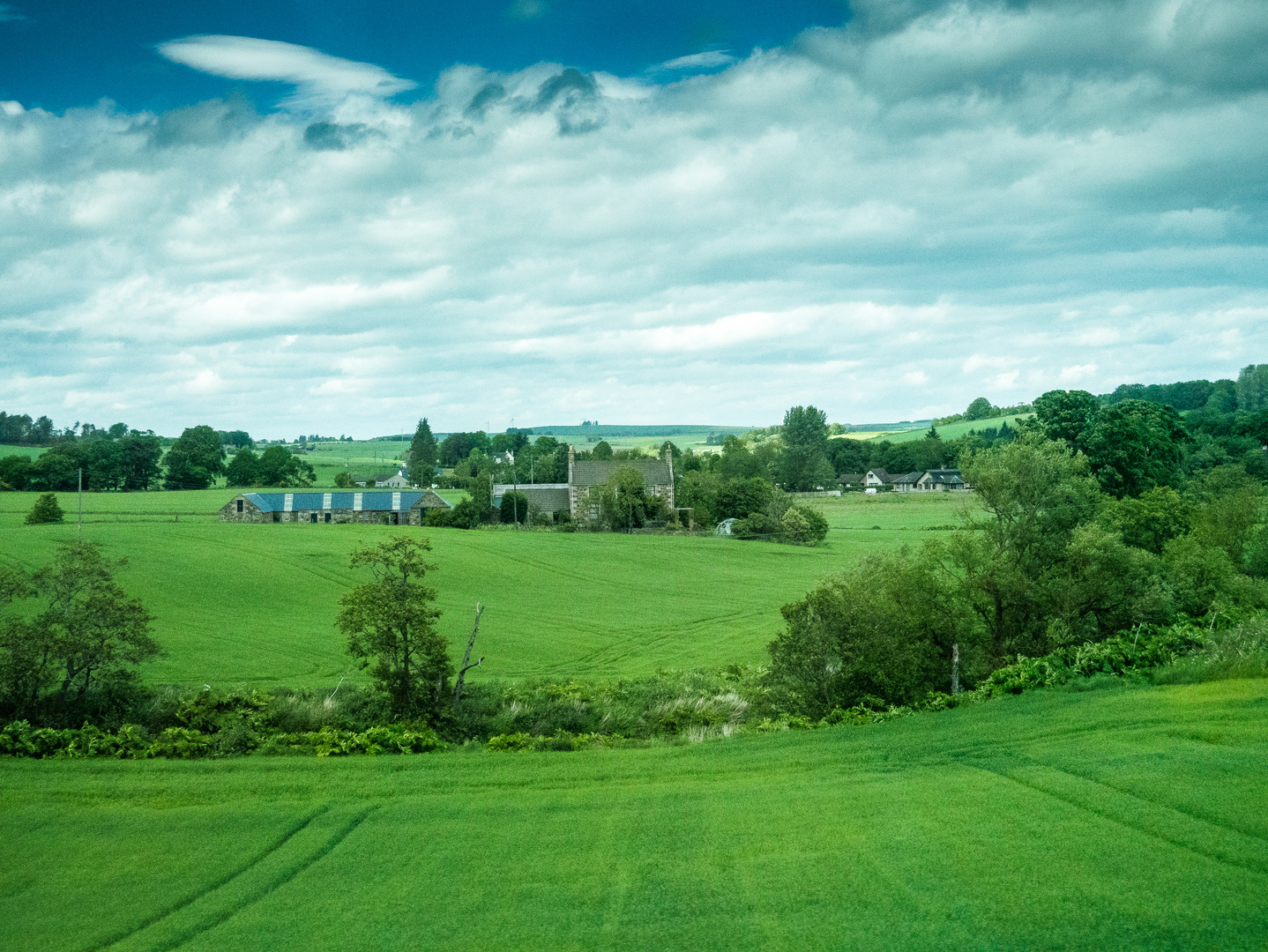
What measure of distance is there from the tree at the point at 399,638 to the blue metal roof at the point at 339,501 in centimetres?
6975

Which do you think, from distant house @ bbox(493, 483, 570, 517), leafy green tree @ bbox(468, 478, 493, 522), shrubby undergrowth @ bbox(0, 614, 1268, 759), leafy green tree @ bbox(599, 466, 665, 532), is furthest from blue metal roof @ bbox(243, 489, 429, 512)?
shrubby undergrowth @ bbox(0, 614, 1268, 759)

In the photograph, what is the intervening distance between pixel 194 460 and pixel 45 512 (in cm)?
4304

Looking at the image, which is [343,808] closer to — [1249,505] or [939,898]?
[939,898]

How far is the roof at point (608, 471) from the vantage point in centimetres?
9862

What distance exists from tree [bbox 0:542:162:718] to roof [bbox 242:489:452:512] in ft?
213

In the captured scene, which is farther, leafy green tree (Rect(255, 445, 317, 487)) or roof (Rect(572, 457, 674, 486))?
leafy green tree (Rect(255, 445, 317, 487))

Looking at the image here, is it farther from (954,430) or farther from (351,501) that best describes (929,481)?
(351,501)

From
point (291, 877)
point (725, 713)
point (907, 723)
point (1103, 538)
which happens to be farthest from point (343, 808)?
point (1103, 538)

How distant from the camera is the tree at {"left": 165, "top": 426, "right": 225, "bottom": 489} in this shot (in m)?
106

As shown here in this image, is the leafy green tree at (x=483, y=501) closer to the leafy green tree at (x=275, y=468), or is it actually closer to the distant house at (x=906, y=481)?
the leafy green tree at (x=275, y=468)

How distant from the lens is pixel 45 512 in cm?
6606

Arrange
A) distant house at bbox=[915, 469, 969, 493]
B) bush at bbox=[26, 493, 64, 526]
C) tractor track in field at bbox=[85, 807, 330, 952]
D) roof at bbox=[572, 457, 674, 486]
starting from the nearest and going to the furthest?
tractor track in field at bbox=[85, 807, 330, 952] → bush at bbox=[26, 493, 64, 526] → roof at bbox=[572, 457, 674, 486] → distant house at bbox=[915, 469, 969, 493]

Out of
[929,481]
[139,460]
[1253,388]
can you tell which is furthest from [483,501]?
A: [1253,388]

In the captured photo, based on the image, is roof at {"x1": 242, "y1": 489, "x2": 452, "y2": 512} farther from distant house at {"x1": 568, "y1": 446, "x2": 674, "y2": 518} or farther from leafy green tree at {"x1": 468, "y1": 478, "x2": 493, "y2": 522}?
distant house at {"x1": 568, "y1": 446, "x2": 674, "y2": 518}
